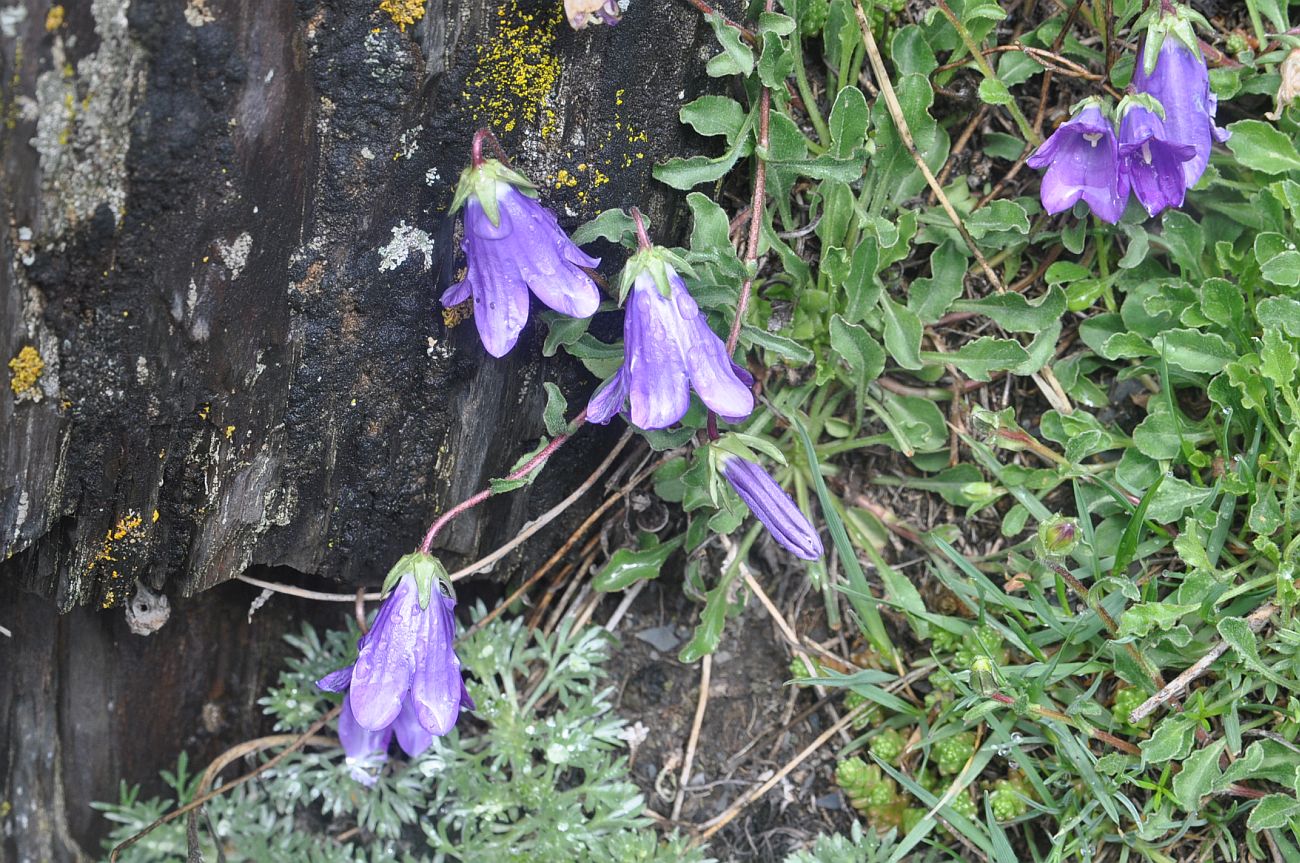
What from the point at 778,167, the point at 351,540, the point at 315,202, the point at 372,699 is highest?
the point at 315,202

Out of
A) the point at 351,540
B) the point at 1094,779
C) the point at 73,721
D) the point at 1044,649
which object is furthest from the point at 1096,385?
the point at 73,721

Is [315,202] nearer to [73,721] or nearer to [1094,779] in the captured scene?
[73,721]

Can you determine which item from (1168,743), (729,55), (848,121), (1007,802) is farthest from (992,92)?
(1007,802)

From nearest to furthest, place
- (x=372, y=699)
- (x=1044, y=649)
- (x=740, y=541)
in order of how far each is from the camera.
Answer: (x=372, y=699), (x=1044, y=649), (x=740, y=541)

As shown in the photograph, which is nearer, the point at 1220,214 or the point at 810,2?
the point at 810,2

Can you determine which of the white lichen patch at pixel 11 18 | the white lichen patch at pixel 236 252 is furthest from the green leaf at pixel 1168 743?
the white lichen patch at pixel 11 18

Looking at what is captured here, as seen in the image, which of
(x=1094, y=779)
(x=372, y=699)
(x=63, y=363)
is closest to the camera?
(x=63, y=363)

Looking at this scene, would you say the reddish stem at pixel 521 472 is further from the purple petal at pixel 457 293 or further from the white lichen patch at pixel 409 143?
the white lichen patch at pixel 409 143

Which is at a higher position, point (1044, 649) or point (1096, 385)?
point (1096, 385)
